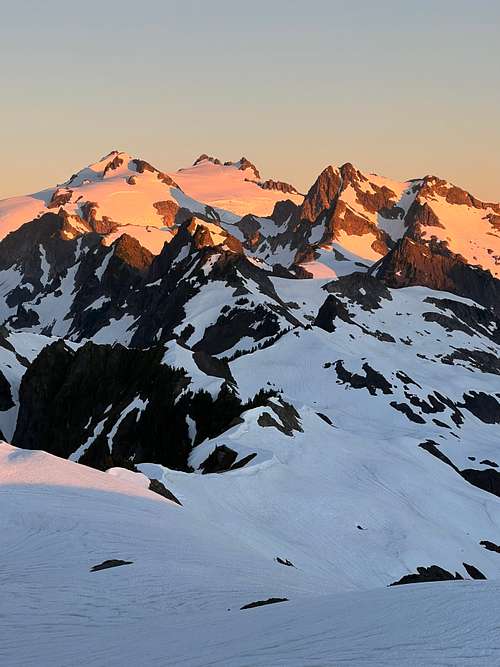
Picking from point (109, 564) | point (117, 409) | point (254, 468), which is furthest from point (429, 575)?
point (117, 409)

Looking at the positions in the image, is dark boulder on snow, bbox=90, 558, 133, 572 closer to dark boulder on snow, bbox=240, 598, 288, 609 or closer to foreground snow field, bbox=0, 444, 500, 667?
foreground snow field, bbox=0, 444, 500, 667

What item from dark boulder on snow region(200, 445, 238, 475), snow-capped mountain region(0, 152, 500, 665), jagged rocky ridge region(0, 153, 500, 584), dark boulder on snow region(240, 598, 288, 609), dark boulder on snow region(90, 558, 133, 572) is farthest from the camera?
jagged rocky ridge region(0, 153, 500, 584)

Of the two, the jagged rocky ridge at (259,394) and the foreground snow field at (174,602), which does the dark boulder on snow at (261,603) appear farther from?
the jagged rocky ridge at (259,394)

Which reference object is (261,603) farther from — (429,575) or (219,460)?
(219,460)

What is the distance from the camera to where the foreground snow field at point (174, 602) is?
49.0 ft

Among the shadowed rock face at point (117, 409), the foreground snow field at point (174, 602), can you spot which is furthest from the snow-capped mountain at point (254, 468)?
the shadowed rock face at point (117, 409)

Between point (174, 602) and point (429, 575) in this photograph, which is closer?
point (174, 602)

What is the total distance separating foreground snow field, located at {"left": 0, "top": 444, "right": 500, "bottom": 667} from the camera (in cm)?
1494

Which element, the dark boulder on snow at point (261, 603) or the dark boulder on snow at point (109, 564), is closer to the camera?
the dark boulder on snow at point (261, 603)

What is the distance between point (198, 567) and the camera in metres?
25.8

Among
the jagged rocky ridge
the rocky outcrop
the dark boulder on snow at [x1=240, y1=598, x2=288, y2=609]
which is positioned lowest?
the jagged rocky ridge

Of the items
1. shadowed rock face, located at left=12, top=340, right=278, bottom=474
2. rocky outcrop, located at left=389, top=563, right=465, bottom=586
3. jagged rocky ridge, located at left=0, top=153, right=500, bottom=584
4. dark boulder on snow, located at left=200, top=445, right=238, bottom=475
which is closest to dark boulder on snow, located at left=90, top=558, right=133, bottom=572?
shadowed rock face, located at left=12, top=340, right=278, bottom=474

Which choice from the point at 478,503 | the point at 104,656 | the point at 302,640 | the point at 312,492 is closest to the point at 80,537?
the point at 104,656

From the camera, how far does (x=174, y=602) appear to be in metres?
21.6
